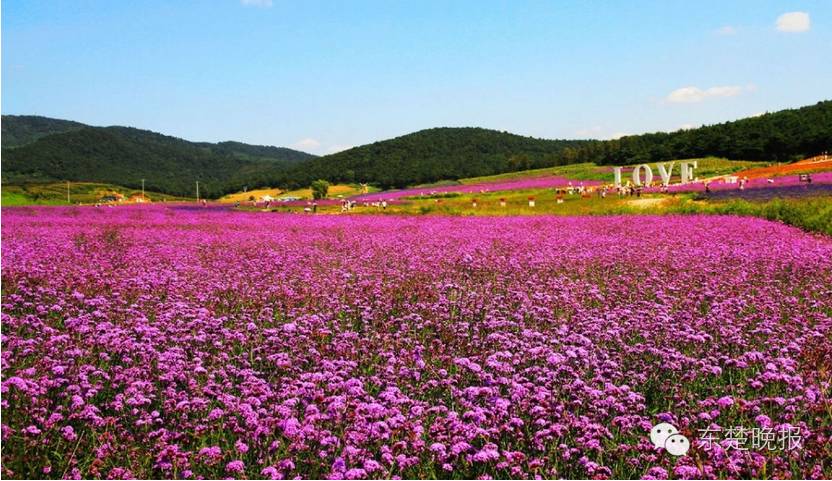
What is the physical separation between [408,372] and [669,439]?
5.96ft

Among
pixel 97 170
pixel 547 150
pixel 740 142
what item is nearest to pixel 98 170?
pixel 97 170

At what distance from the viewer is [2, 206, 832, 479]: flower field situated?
362 cm

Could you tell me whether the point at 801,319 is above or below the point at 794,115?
below

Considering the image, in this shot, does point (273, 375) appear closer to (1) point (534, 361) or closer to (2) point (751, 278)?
(1) point (534, 361)

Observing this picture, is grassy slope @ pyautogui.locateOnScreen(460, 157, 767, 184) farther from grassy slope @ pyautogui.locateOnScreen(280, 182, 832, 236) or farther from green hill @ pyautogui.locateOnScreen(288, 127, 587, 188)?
grassy slope @ pyautogui.locateOnScreen(280, 182, 832, 236)

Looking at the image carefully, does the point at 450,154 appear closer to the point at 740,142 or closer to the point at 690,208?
the point at 740,142

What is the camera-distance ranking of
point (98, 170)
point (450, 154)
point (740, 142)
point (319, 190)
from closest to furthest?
point (319, 190) < point (740, 142) < point (450, 154) < point (98, 170)

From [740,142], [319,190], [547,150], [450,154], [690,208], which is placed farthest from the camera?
[547,150]

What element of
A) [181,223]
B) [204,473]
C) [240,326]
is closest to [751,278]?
[240,326]

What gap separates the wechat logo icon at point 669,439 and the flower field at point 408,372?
0.19ft

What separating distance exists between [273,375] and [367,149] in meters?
132

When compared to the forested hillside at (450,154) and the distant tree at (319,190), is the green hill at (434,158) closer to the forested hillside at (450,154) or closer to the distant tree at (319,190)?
the forested hillside at (450,154)

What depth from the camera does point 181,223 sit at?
23.4m

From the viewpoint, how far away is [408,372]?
4.73 metres
